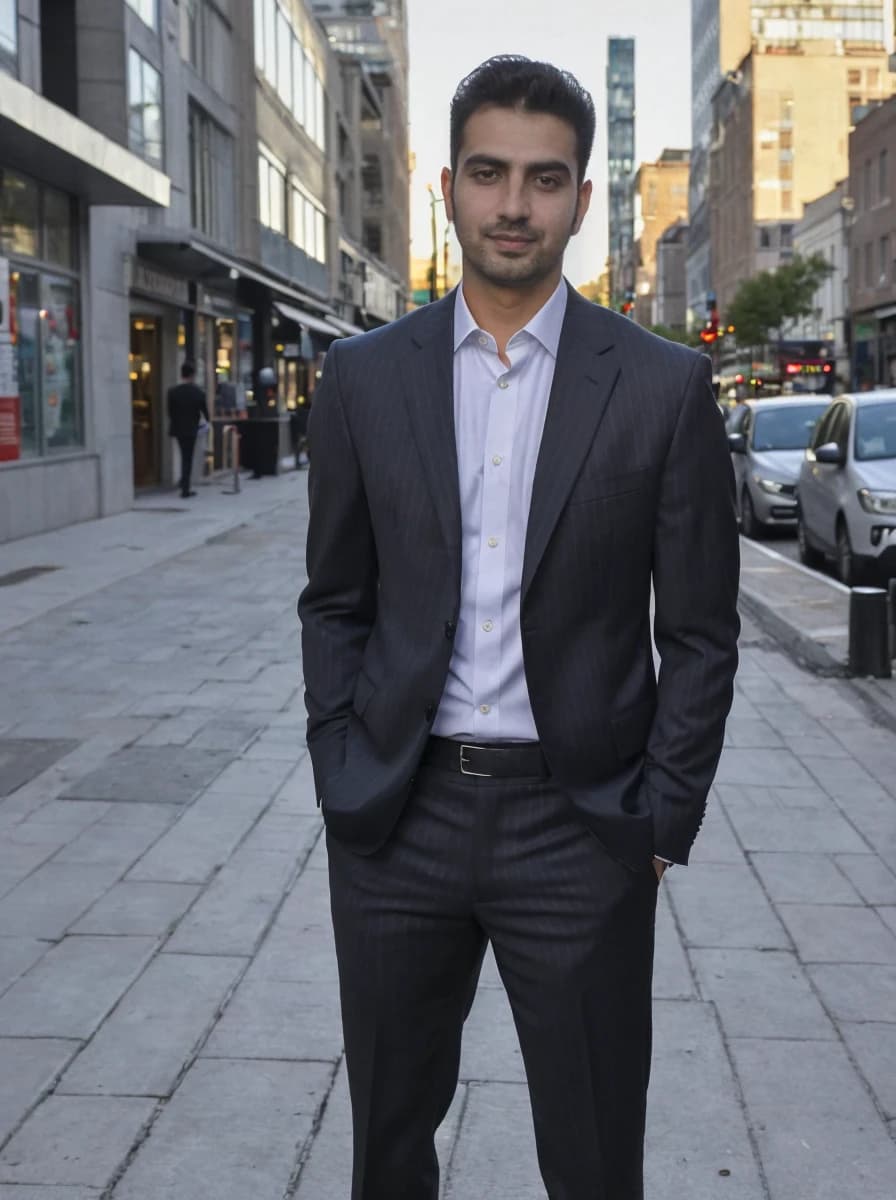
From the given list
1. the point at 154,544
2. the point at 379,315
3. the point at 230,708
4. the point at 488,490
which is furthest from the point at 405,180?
the point at 488,490

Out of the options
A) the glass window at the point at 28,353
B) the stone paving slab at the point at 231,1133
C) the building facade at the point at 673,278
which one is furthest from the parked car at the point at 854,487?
the building facade at the point at 673,278

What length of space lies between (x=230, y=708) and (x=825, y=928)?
4276 millimetres

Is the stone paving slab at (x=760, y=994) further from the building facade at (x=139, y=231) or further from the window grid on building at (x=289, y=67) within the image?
the window grid on building at (x=289, y=67)

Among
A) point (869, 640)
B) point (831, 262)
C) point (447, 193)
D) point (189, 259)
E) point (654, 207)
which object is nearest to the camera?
point (447, 193)

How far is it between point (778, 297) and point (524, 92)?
7296 centimetres

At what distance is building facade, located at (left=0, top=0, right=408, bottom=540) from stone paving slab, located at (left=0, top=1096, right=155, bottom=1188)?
11.4 metres

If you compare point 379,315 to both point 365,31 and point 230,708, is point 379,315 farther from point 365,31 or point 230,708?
point 230,708

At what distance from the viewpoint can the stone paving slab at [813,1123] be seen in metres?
3.22

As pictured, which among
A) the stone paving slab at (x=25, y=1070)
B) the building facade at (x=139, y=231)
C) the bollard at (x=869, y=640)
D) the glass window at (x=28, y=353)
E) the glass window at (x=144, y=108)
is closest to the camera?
the stone paving slab at (x=25, y=1070)

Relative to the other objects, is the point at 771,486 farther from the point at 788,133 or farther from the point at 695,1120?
the point at 788,133

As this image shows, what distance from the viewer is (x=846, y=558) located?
1377 centimetres

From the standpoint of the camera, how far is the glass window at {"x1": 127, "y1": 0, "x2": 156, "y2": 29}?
22200 millimetres

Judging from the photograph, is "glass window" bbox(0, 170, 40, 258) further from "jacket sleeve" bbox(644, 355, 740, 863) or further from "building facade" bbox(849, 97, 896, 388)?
"building facade" bbox(849, 97, 896, 388)

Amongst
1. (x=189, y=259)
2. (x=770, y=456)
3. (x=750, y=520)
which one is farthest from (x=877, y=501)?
(x=189, y=259)
